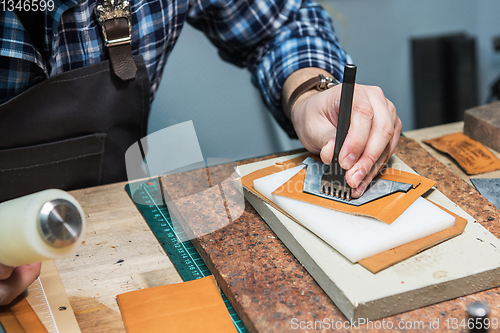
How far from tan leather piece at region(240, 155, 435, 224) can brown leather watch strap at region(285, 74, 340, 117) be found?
0.77 feet

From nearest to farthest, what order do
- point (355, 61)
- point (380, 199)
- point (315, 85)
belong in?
1. point (380, 199)
2. point (315, 85)
3. point (355, 61)

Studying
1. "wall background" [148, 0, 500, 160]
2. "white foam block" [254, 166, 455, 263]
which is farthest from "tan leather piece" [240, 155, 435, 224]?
"wall background" [148, 0, 500, 160]

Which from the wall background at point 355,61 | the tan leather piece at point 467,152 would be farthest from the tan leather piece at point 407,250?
the wall background at point 355,61

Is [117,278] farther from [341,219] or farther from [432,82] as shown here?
[432,82]

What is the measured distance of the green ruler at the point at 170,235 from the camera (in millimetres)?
724

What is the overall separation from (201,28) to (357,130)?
67cm

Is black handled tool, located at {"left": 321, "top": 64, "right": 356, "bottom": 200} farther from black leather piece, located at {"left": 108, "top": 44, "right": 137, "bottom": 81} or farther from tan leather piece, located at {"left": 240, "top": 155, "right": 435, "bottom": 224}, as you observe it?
black leather piece, located at {"left": 108, "top": 44, "right": 137, "bottom": 81}

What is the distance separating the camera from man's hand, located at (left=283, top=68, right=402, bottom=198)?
2.48 feet

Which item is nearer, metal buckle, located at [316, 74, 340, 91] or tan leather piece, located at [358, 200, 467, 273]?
tan leather piece, located at [358, 200, 467, 273]

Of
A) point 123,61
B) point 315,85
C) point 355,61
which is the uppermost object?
point 123,61

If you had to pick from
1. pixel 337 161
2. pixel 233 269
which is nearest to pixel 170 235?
pixel 233 269

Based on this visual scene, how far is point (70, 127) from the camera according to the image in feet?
3.15

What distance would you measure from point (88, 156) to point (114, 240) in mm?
309

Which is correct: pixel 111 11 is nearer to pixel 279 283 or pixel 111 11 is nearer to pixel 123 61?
pixel 123 61
